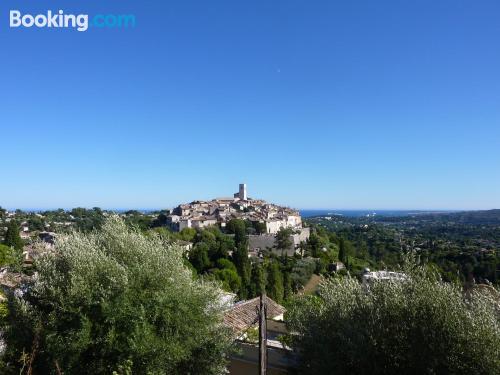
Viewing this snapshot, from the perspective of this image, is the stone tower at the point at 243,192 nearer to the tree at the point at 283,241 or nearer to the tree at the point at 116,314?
the tree at the point at 283,241

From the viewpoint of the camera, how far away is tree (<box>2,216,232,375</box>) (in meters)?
6.84

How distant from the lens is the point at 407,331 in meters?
5.73

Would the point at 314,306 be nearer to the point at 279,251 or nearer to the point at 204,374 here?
the point at 204,374

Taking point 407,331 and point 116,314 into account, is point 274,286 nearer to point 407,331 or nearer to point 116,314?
point 116,314

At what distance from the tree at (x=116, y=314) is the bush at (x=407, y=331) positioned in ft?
7.19

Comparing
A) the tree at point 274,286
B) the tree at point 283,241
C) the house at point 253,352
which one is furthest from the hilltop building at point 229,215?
the house at point 253,352

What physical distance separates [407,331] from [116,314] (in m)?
4.73

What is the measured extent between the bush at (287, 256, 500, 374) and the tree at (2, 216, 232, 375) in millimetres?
2191

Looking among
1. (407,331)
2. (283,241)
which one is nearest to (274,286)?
(283,241)

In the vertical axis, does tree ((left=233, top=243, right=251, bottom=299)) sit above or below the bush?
below

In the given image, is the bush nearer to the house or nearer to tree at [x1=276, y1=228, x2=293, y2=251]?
the house

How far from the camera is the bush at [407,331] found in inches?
201

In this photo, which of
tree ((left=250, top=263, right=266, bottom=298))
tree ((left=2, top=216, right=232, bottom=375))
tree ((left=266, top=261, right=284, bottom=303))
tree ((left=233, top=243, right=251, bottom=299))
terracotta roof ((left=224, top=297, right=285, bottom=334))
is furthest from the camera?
tree ((left=233, top=243, right=251, bottom=299))

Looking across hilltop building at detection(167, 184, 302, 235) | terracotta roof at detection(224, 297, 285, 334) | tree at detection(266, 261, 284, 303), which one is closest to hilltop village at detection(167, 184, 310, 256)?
hilltop building at detection(167, 184, 302, 235)
